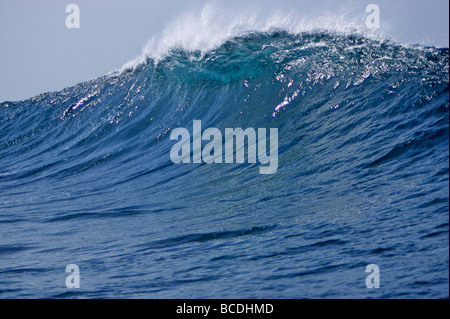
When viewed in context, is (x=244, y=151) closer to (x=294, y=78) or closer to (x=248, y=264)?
(x=294, y=78)

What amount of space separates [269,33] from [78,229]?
23.4 ft

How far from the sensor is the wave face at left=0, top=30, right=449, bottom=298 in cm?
433

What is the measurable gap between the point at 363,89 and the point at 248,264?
5.13m

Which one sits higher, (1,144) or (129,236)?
(1,144)

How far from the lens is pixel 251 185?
7.21 meters

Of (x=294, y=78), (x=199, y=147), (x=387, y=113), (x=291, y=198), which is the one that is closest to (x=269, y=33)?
(x=294, y=78)

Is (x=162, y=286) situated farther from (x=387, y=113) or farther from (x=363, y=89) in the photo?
(x=363, y=89)

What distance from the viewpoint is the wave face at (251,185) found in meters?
4.33

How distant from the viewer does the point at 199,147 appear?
31.8 ft
